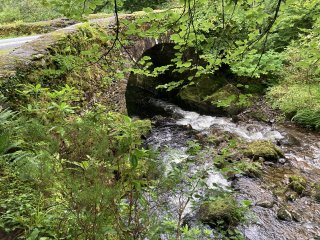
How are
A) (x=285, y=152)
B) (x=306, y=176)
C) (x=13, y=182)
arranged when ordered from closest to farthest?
(x=13, y=182) → (x=306, y=176) → (x=285, y=152)

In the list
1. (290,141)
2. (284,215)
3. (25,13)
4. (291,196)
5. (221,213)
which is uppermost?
(25,13)

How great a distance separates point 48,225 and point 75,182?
0.58 metres

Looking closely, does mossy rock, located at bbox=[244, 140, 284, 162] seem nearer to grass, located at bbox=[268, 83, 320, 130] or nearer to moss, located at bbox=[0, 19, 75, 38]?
grass, located at bbox=[268, 83, 320, 130]

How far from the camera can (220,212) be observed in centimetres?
454

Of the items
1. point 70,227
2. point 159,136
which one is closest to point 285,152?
point 159,136

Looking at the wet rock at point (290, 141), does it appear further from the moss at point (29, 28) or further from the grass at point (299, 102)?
the moss at point (29, 28)

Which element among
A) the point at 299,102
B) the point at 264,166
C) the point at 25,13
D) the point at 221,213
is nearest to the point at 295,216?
the point at 221,213

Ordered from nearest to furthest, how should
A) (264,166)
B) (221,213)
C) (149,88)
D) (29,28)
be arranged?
1. (221,213)
2. (264,166)
3. (29,28)
4. (149,88)

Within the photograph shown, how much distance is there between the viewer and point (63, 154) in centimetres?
240

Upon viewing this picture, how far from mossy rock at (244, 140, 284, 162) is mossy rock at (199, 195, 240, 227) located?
268 cm

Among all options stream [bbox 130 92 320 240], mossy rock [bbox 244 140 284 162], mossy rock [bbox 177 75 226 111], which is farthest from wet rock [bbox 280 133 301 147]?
mossy rock [bbox 177 75 226 111]

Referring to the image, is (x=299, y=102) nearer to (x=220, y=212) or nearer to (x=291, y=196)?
(x=291, y=196)

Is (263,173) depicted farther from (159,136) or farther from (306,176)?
(159,136)

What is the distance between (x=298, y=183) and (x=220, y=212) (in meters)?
2.32
